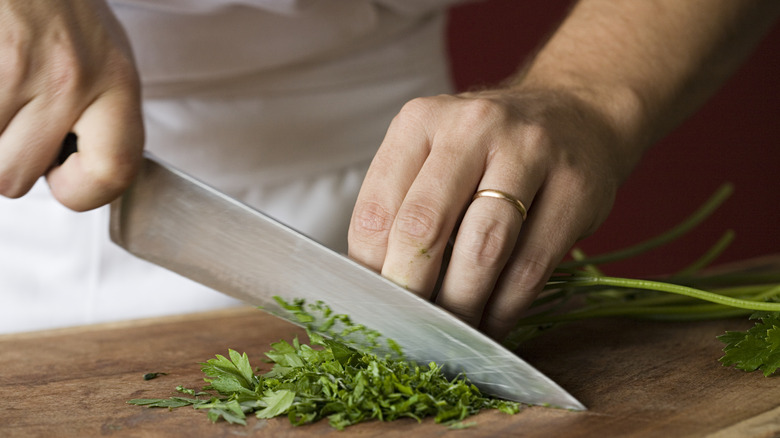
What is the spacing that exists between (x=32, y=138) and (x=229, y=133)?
57 cm

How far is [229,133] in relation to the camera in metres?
1.38

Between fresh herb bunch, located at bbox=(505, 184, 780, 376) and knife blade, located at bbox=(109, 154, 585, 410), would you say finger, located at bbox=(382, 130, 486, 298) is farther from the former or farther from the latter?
fresh herb bunch, located at bbox=(505, 184, 780, 376)

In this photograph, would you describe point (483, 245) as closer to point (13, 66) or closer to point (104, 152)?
point (104, 152)

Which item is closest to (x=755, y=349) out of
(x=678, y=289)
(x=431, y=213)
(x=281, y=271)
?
(x=678, y=289)

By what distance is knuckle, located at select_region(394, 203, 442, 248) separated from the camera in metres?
0.78

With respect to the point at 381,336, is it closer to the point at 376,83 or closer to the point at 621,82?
the point at 621,82

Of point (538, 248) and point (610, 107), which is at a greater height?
point (610, 107)

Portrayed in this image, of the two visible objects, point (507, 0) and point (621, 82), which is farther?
point (507, 0)

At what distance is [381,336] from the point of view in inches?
34.0

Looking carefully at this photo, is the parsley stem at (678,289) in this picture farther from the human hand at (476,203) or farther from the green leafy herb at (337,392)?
the green leafy herb at (337,392)

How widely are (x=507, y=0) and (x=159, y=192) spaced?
2581mm

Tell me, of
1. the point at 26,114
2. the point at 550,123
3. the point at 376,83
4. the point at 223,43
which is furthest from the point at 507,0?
the point at 26,114

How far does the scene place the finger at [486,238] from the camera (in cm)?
79

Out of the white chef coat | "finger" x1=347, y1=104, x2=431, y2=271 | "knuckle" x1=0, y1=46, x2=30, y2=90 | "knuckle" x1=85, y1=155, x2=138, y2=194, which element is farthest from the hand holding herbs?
the white chef coat
